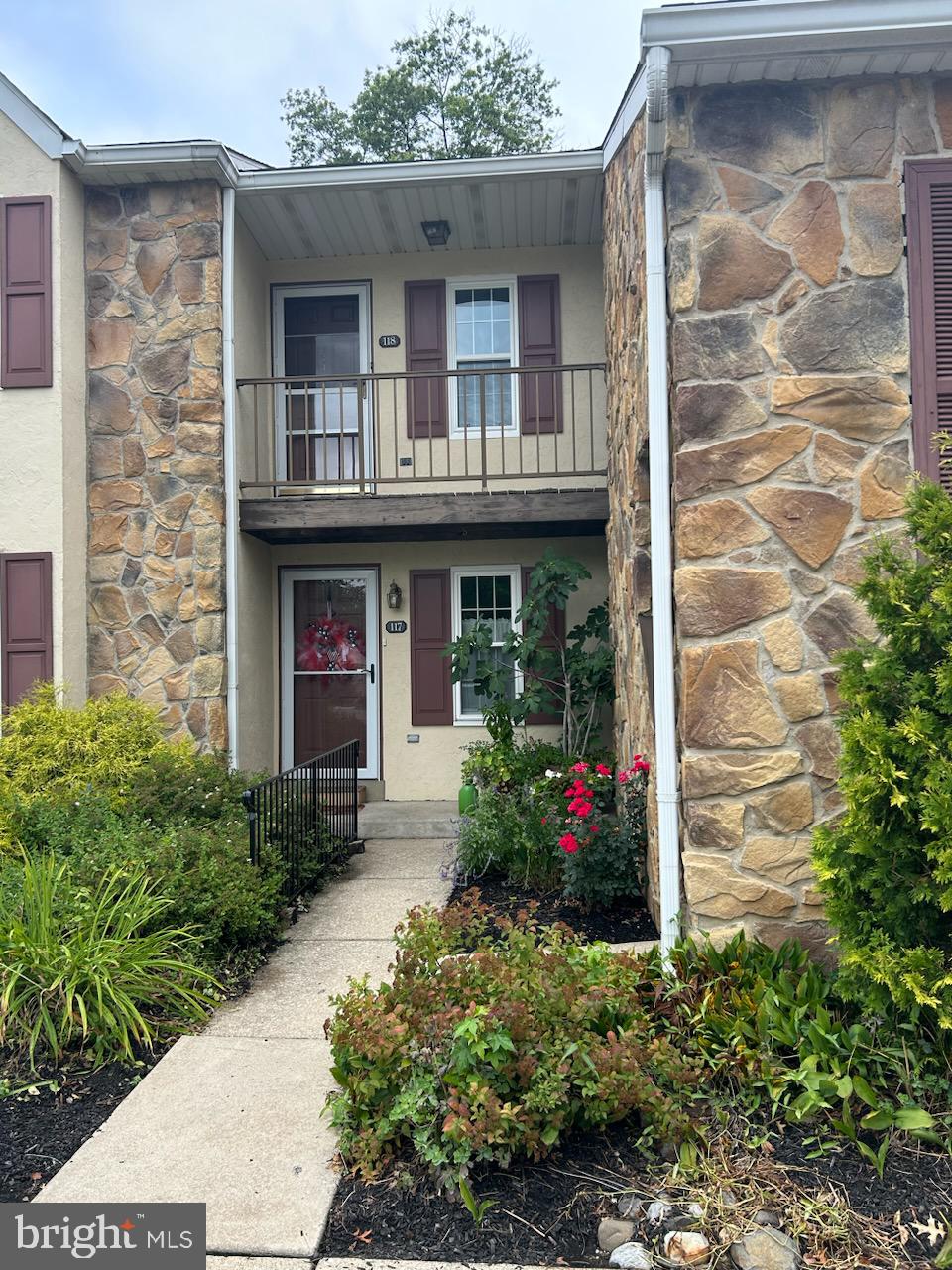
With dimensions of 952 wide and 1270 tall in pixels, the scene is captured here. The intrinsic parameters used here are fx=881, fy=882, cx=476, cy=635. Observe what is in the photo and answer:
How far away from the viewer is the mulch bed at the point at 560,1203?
2.50 metres

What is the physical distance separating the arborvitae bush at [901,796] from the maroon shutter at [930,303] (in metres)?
0.88

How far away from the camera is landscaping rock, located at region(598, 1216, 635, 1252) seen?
2521 millimetres

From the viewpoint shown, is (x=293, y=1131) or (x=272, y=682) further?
(x=272, y=682)

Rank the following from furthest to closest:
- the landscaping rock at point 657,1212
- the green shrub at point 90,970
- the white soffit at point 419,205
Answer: the white soffit at point 419,205 < the green shrub at point 90,970 < the landscaping rock at point 657,1212

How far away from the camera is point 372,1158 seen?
110 inches

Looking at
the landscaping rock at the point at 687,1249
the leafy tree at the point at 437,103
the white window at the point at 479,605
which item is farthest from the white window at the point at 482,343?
the leafy tree at the point at 437,103

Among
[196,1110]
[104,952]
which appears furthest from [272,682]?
[196,1110]

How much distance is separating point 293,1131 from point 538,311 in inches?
297

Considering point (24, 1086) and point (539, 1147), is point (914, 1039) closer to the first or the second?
point (539, 1147)

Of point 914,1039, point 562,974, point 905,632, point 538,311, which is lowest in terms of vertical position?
point 914,1039

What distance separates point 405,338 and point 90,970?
22.2ft

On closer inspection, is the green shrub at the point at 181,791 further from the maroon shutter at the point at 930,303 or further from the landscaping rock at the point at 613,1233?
the maroon shutter at the point at 930,303

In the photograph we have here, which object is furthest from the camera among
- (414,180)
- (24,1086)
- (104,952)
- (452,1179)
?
(414,180)

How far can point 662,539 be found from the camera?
400 centimetres
